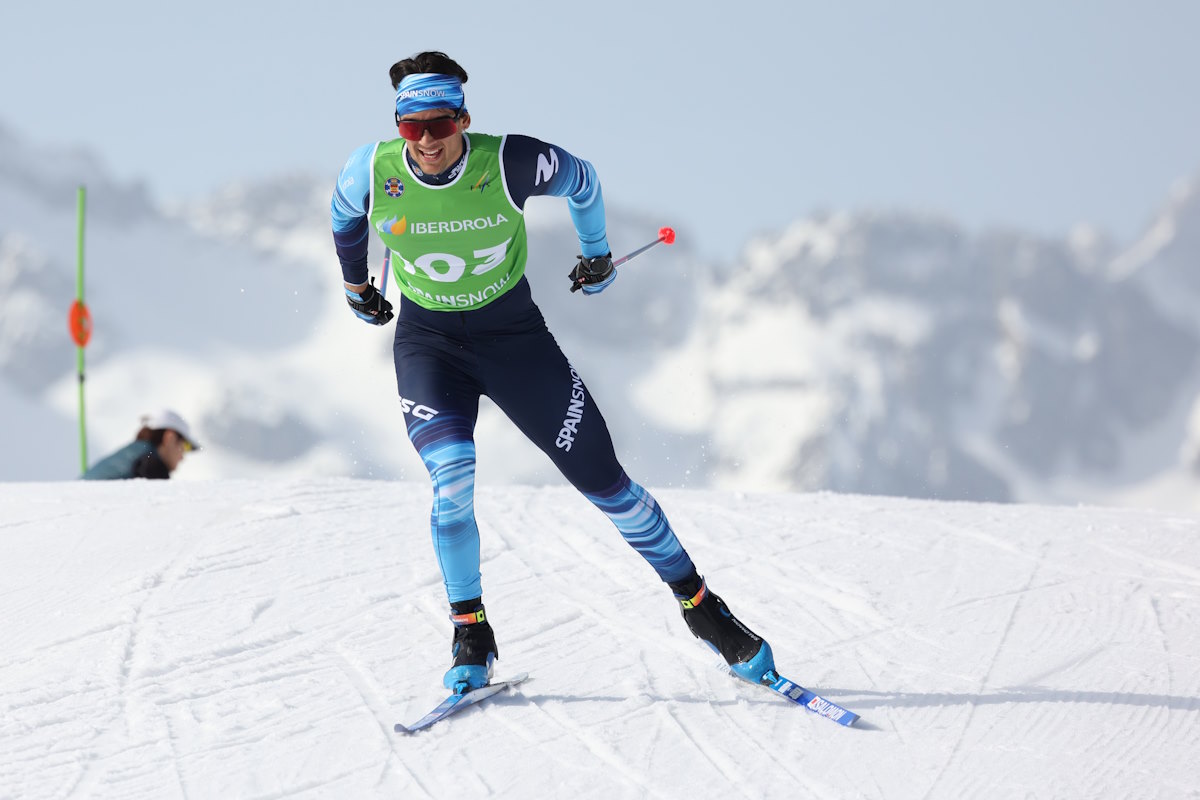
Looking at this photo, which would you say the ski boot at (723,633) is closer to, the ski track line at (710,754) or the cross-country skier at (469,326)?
the cross-country skier at (469,326)

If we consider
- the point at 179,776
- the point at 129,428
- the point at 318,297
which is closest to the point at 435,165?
the point at 179,776

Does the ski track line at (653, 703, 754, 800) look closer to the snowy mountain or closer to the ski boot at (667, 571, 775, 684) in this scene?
the ski boot at (667, 571, 775, 684)

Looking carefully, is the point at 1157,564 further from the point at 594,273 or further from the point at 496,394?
the point at 496,394

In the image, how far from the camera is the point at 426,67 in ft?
12.7

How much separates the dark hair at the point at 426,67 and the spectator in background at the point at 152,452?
20.2 feet

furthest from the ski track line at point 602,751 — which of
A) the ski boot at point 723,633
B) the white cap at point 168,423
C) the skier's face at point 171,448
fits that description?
the white cap at point 168,423

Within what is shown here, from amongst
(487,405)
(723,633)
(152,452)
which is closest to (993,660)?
(723,633)

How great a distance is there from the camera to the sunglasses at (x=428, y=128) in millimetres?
3719

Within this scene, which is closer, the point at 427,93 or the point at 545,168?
the point at 427,93

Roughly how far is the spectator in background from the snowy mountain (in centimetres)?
12170

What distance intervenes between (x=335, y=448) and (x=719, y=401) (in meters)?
64.9

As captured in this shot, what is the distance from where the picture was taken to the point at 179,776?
11.2 feet

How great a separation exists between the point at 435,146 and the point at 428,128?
64 millimetres

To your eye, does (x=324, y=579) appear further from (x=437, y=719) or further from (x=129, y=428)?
(x=129, y=428)
